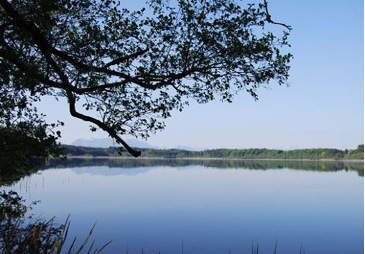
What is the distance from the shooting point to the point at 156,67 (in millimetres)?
9516

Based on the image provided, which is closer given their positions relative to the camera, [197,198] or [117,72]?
[117,72]

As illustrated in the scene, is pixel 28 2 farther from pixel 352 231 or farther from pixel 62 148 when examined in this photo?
pixel 352 231

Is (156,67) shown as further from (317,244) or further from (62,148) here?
(317,244)

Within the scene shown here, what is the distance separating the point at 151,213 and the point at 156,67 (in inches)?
1046

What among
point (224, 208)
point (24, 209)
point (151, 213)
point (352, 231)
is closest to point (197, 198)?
point (224, 208)

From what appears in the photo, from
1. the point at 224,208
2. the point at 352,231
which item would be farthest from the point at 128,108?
the point at 224,208

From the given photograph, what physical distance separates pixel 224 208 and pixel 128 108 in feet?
97.4

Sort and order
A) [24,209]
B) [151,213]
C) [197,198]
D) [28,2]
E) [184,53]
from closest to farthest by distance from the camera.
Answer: [28,2], [184,53], [24,209], [151,213], [197,198]

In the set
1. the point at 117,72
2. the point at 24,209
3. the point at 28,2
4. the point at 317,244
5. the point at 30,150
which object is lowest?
the point at 317,244

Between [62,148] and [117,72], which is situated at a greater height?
[117,72]

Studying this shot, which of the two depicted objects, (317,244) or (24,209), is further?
(317,244)

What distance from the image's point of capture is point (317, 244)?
81.4ft

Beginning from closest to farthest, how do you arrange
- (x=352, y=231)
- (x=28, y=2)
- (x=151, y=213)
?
(x=28, y=2), (x=352, y=231), (x=151, y=213)

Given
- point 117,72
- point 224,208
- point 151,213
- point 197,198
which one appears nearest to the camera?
point 117,72
